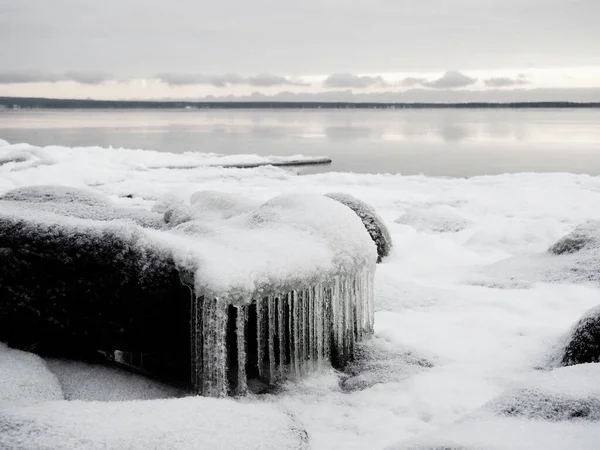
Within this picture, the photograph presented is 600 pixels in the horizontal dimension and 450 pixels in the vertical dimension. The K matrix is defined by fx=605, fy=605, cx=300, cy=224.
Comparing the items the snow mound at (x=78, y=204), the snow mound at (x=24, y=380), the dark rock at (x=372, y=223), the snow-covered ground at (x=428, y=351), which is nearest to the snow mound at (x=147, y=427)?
the snow-covered ground at (x=428, y=351)

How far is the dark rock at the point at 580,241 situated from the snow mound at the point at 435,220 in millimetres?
2461

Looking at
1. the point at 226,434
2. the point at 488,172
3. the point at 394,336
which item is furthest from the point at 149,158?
the point at 226,434

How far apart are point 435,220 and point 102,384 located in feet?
26.7

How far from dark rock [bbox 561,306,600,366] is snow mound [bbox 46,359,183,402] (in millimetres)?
3155

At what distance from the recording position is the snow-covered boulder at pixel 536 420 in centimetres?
273

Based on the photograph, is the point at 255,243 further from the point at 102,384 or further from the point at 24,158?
the point at 24,158

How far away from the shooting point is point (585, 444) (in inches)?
106

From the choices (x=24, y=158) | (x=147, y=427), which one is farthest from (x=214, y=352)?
(x=24, y=158)

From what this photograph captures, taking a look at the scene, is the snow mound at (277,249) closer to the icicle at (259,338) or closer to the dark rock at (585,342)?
the icicle at (259,338)

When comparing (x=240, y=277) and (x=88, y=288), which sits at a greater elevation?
(x=240, y=277)

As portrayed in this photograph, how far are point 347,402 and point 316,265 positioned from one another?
1121mm

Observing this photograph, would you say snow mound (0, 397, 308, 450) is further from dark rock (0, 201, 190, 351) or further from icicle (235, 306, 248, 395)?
dark rock (0, 201, 190, 351)

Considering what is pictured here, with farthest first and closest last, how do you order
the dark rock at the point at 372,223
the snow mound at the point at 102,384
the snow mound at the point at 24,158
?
the snow mound at the point at 24,158 → the dark rock at the point at 372,223 → the snow mound at the point at 102,384

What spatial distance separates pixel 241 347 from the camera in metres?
4.69
